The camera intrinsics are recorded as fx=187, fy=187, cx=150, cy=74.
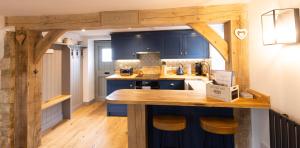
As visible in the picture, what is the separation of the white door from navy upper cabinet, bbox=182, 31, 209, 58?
2.52 m

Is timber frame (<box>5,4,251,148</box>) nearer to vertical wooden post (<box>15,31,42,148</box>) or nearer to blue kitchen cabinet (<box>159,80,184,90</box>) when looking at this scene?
vertical wooden post (<box>15,31,42,148</box>)

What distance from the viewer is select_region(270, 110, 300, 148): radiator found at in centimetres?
134

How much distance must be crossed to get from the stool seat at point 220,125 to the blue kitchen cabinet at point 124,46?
10.5 feet

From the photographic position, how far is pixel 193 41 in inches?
188

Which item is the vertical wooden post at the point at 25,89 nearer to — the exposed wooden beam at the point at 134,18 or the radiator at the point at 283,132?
the exposed wooden beam at the point at 134,18

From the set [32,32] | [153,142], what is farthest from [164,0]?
[32,32]

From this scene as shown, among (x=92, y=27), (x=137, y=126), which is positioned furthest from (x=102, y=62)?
(x=137, y=126)

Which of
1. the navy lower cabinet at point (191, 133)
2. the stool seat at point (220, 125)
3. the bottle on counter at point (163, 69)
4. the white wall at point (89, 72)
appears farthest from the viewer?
the white wall at point (89, 72)

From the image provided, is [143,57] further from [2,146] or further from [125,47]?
[2,146]

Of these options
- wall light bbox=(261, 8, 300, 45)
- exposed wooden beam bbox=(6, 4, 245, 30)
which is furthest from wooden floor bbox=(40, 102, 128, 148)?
wall light bbox=(261, 8, 300, 45)

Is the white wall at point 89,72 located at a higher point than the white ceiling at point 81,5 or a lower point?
lower

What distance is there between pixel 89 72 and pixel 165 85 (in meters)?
2.58

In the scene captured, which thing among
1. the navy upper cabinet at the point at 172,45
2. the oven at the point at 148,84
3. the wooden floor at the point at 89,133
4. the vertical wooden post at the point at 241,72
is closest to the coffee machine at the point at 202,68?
the navy upper cabinet at the point at 172,45

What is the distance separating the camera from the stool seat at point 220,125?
6.49 feet
